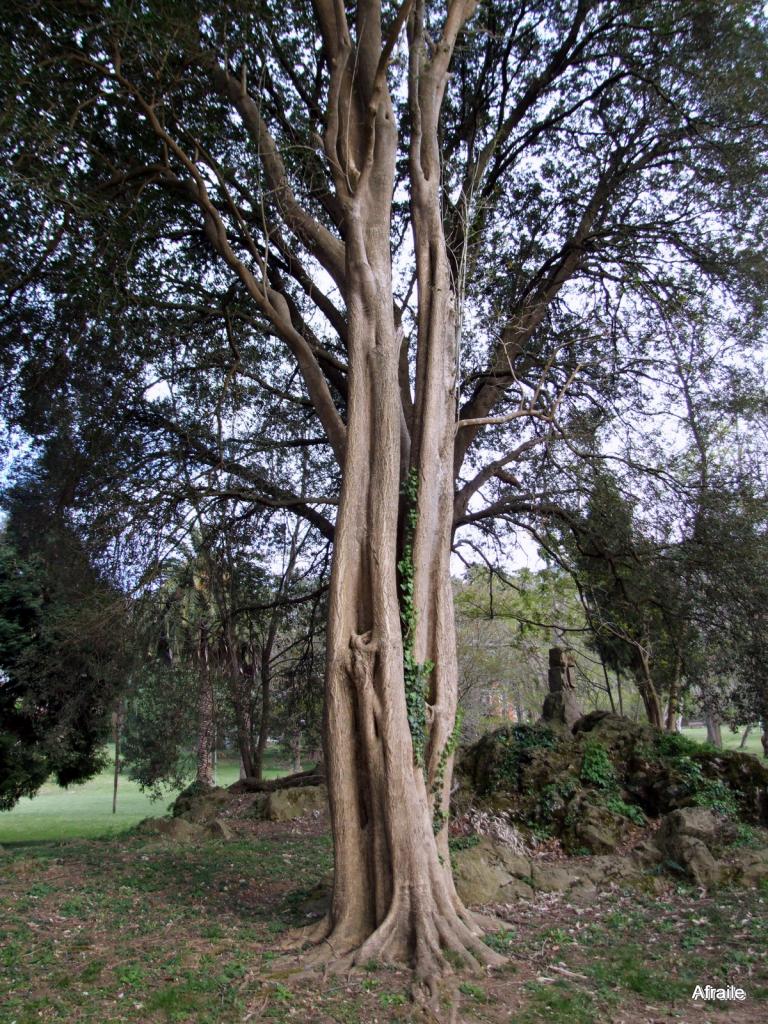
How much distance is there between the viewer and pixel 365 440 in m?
6.71

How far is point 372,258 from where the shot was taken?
739 centimetres

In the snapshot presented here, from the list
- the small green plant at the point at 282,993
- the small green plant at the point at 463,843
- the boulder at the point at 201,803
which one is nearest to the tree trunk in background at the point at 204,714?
the boulder at the point at 201,803

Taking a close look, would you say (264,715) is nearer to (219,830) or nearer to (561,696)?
(219,830)

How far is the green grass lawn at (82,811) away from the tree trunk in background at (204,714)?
2.77 m

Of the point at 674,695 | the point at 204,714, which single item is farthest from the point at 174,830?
the point at 674,695

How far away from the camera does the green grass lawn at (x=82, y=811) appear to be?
2175 centimetres

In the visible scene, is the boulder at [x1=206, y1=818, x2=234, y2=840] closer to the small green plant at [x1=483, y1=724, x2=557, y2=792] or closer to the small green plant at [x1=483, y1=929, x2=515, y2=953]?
the small green plant at [x1=483, y1=724, x2=557, y2=792]

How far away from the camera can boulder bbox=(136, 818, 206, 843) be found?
413 inches

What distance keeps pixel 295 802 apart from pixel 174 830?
2127mm

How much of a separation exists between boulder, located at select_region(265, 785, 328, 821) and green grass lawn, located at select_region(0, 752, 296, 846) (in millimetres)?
6266

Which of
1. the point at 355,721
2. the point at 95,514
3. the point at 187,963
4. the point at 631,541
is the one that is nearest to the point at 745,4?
the point at 631,541

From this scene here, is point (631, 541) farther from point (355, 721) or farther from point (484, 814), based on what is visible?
point (355, 721)

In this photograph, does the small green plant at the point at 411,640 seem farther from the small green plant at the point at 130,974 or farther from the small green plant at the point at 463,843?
the small green plant at the point at 463,843

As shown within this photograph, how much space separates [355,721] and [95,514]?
5.21m
